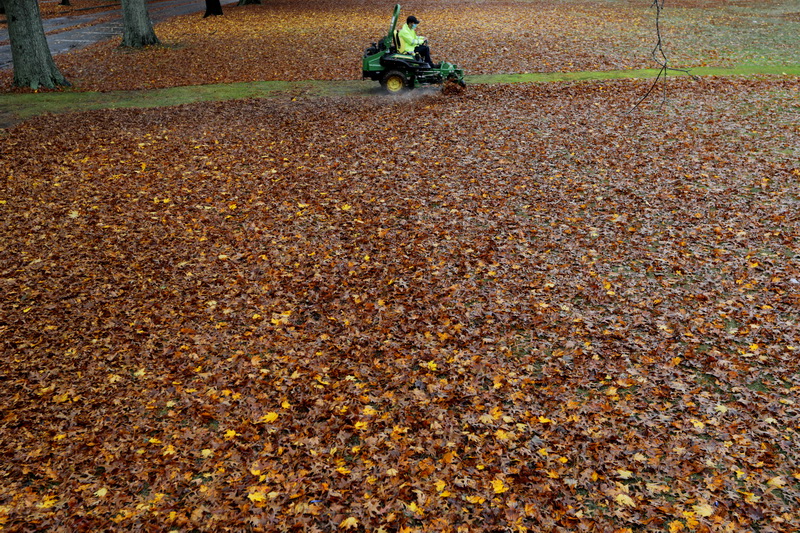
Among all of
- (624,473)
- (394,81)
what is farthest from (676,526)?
(394,81)

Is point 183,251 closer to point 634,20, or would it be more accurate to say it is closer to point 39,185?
point 39,185

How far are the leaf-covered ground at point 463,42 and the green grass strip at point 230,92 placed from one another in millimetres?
583

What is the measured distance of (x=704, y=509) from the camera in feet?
13.6

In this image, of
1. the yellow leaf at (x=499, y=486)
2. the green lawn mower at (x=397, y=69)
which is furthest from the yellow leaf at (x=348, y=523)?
the green lawn mower at (x=397, y=69)

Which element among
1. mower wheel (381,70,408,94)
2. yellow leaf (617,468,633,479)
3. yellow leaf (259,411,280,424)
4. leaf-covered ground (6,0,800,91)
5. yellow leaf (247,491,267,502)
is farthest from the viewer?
leaf-covered ground (6,0,800,91)

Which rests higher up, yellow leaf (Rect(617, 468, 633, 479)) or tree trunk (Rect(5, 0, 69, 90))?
tree trunk (Rect(5, 0, 69, 90))

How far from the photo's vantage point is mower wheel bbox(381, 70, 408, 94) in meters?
13.4

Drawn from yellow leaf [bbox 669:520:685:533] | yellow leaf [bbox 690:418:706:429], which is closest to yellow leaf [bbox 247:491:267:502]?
yellow leaf [bbox 669:520:685:533]

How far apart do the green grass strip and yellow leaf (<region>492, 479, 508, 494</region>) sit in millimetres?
11797

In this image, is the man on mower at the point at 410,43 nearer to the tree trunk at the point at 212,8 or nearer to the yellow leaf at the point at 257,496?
the yellow leaf at the point at 257,496

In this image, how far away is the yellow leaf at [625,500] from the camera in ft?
13.8

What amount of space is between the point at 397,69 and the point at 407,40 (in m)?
0.71

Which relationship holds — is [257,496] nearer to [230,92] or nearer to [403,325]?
[403,325]

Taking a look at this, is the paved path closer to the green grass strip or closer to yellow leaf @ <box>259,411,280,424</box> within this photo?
the green grass strip
